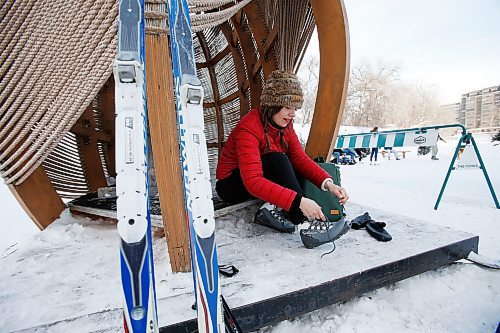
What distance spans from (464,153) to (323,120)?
214 cm

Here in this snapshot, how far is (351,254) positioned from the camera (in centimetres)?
156

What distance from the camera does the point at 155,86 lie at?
124 centimetres

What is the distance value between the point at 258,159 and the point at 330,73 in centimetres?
126

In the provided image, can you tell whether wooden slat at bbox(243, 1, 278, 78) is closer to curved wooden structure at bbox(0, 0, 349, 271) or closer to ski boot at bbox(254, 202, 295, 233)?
curved wooden structure at bbox(0, 0, 349, 271)

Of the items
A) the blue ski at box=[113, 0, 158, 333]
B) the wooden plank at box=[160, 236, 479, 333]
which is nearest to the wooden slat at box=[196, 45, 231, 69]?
the blue ski at box=[113, 0, 158, 333]

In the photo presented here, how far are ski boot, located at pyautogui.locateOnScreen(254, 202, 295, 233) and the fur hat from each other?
27.6 inches

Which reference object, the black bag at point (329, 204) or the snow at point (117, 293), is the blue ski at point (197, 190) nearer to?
the snow at point (117, 293)

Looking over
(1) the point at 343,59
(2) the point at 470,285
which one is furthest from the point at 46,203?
(2) the point at 470,285

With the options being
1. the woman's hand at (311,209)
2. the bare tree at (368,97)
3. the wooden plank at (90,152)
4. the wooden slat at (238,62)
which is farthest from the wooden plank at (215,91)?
the bare tree at (368,97)

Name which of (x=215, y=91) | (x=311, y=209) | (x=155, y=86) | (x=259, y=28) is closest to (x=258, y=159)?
(x=311, y=209)

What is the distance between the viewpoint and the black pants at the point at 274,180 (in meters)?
1.69

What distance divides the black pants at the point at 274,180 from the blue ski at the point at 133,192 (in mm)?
899

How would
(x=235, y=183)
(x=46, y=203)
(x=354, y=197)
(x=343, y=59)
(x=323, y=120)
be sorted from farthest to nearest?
(x=354, y=197)
(x=323, y=120)
(x=343, y=59)
(x=46, y=203)
(x=235, y=183)

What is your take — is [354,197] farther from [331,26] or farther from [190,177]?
[190,177]
